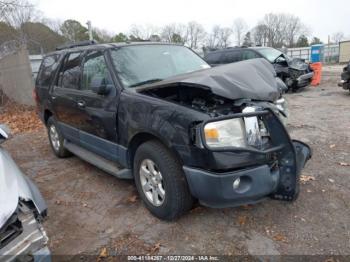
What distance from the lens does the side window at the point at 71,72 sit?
4254mm

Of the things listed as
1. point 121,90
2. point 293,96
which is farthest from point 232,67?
point 293,96

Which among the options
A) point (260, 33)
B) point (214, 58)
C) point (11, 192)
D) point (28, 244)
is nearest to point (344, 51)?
point (214, 58)

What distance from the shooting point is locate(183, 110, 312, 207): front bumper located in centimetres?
246

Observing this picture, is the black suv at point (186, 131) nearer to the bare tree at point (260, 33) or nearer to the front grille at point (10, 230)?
the front grille at point (10, 230)

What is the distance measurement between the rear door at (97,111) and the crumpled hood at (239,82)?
480 millimetres

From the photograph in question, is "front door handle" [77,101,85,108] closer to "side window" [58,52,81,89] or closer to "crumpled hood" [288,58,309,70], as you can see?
"side window" [58,52,81,89]

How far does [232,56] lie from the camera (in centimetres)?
1155

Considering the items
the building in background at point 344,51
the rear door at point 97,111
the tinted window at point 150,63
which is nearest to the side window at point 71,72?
the rear door at point 97,111

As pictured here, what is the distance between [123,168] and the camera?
3.56 metres

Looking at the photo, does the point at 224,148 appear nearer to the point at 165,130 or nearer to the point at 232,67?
the point at 165,130

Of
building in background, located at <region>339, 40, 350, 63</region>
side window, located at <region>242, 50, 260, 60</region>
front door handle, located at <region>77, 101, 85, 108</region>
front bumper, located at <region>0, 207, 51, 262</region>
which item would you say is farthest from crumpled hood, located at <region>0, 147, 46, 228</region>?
building in background, located at <region>339, 40, 350, 63</region>

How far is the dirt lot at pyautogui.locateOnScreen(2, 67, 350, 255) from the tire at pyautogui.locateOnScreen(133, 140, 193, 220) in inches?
7.4

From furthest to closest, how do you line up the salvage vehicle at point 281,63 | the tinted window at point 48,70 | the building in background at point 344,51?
1. the building in background at point 344,51
2. the salvage vehicle at point 281,63
3. the tinted window at point 48,70

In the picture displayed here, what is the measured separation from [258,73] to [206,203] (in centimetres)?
145
